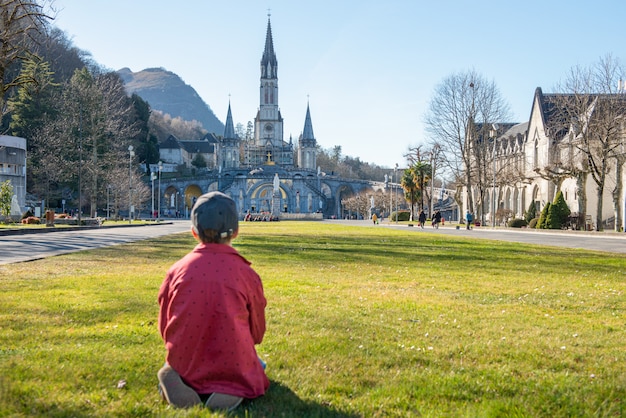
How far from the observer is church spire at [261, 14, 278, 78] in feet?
454

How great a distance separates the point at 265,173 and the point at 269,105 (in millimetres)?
28010

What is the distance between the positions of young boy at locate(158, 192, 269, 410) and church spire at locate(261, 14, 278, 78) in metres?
139

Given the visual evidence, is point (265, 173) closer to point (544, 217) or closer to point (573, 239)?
point (544, 217)

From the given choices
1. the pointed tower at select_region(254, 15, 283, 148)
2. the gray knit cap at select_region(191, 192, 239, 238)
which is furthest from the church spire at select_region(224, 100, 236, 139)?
the gray knit cap at select_region(191, 192, 239, 238)

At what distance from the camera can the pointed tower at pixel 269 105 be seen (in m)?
139

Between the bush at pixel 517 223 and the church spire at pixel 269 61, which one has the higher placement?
the church spire at pixel 269 61

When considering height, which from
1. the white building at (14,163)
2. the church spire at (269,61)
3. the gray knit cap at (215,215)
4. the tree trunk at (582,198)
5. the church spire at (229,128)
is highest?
the church spire at (269,61)

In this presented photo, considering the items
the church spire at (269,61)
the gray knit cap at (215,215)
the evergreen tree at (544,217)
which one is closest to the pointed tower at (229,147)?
the church spire at (269,61)

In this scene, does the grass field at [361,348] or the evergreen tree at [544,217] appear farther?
the evergreen tree at [544,217]

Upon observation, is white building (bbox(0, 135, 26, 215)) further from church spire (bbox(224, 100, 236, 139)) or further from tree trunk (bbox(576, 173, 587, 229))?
church spire (bbox(224, 100, 236, 139))

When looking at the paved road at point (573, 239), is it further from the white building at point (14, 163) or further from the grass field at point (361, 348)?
the white building at point (14, 163)

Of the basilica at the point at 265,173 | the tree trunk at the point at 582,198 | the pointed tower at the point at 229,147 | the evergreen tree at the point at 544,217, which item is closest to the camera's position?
the tree trunk at the point at 582,198

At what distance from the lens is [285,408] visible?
3.33m

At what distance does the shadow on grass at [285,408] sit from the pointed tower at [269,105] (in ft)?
452
